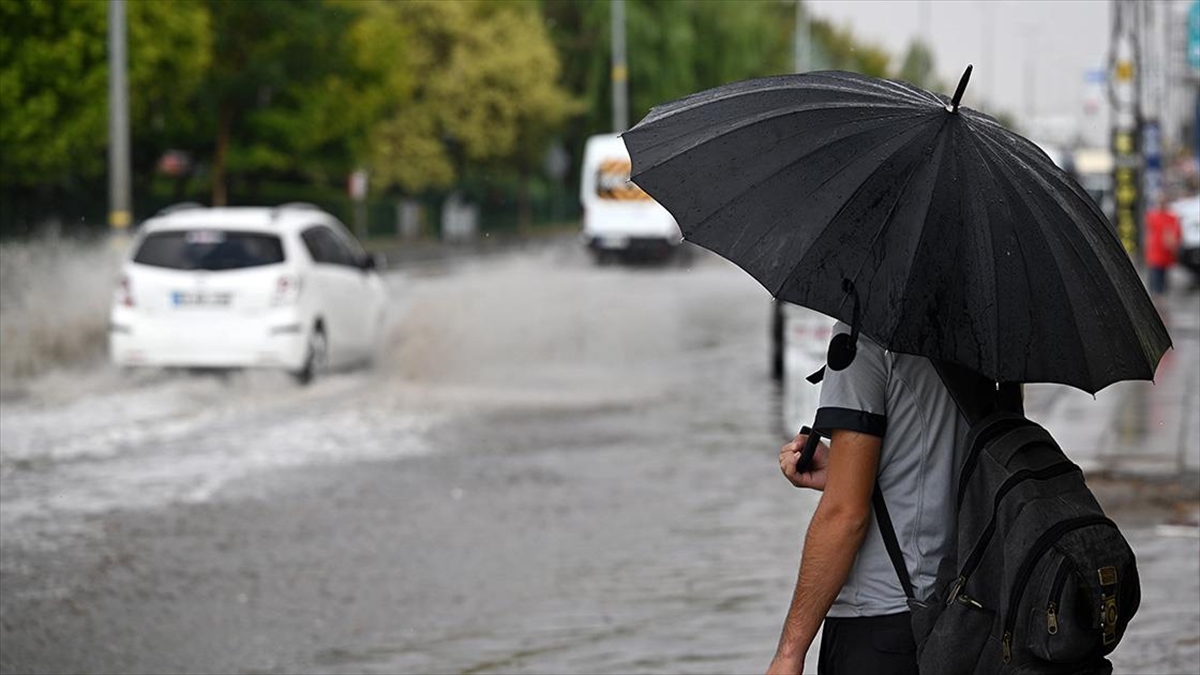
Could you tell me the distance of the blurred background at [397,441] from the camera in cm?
814

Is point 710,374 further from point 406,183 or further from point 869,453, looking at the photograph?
point 406,183

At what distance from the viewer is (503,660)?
7520 mm

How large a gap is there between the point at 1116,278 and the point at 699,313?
26.8 metres

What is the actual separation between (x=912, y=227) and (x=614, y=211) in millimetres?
43249

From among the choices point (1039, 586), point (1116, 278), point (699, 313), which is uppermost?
point (1116, 278)

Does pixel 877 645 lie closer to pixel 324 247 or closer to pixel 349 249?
pixel 324 247

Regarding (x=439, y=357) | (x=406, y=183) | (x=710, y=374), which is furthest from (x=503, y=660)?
(x=406, y=183)

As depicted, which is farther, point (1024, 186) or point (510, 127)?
point (510, 127)

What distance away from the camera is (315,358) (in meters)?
18.4

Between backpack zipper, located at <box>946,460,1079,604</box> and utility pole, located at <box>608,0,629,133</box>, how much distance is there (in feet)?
Answer: 185

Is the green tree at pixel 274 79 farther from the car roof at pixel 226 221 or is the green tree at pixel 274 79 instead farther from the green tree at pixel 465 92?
the car roof at pixel 226 221

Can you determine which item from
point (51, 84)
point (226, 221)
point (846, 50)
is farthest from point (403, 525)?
point (846, 50)

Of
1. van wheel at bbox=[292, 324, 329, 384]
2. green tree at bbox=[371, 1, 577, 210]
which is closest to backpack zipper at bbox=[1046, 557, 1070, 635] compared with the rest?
van wheel at bbox=[292, 324, 329, 384]

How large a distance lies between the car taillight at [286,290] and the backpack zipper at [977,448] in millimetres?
14449
